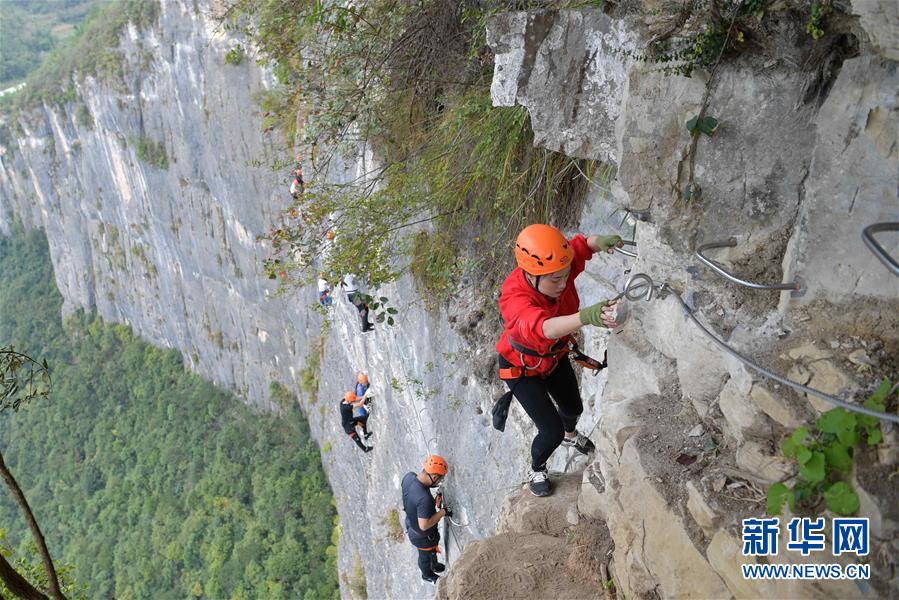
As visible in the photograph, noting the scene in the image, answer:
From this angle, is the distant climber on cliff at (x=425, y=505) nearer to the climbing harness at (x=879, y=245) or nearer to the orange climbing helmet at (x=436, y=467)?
the orange climbing helmet at (x=436, y=467)

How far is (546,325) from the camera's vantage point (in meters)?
3.03

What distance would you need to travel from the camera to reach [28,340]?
43.7 metres

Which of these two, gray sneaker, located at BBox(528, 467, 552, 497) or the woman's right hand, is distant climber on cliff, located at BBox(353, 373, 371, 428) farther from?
the woman's right hand

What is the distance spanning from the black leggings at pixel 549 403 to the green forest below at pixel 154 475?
14762mm

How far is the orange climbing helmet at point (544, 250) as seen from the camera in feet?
10.7

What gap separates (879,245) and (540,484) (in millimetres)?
2791

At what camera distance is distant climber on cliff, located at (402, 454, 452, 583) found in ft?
21.5

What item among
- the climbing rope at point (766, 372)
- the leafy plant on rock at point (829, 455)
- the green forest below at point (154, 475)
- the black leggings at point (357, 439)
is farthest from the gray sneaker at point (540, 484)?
the green forest below at point (154, 475)

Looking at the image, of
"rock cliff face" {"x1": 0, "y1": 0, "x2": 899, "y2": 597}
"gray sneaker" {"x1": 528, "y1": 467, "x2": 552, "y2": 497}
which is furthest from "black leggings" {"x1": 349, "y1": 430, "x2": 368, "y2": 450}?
"gray sneaker" {"x1": 528, "y1": 467, "x2": 552, "y2": 497}

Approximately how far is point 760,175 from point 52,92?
3918 centimetres

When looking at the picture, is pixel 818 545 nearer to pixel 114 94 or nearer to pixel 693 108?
pixel 693 108

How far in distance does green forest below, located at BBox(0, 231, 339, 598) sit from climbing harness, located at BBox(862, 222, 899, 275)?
1713 centimetres

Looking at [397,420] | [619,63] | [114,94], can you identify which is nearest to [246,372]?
[114,94]

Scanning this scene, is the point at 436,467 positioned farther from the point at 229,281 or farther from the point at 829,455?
the point at 229,281
